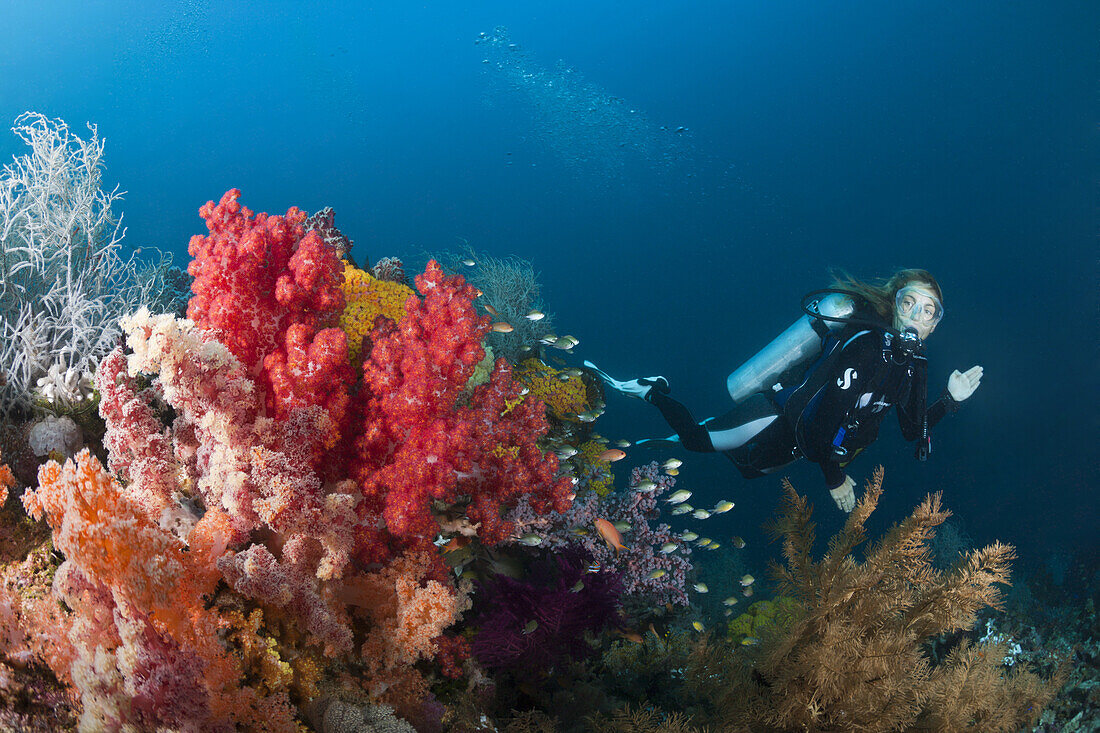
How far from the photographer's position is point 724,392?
30.8 metres

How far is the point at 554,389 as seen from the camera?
6215mm

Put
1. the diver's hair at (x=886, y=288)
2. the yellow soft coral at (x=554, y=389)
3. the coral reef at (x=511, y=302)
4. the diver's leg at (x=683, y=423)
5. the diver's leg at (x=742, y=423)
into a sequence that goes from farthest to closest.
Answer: the diver's leg at (x=683, y=423) < the diver's leg at (x=742, y=423) < the diver's hair at (x=886, y=288) < the coral reef at (x=511, y=302) < the yellow soft coral at (x=554, y=389)

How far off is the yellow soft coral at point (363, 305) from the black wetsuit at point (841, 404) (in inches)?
195

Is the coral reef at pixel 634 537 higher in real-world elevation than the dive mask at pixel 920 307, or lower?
lower

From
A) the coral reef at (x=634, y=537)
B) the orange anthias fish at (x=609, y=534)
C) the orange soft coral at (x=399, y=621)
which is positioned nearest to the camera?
the orange soft coral at (x=399, y=621)

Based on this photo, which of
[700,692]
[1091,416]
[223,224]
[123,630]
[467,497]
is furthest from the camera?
[1091,416]

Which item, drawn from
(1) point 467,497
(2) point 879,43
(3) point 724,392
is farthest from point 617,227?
(1) point 467,497

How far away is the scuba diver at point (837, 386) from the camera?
6949 millimetres

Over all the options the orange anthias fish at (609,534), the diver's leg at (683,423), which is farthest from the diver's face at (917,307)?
the orange anthias fish at (609,534)

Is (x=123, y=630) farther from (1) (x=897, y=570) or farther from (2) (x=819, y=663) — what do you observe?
(1) (x=897, y=570)

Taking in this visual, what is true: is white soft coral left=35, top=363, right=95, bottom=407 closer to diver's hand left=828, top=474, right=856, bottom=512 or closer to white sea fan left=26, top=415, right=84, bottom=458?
white sea fan left=26, top=415, right=84, bottom=458

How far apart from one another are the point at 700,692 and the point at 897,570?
1388mm

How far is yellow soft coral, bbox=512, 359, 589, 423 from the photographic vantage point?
20.2 feet

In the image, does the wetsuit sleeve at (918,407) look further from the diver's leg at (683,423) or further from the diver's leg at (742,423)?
the diver's leg at (683,423)
